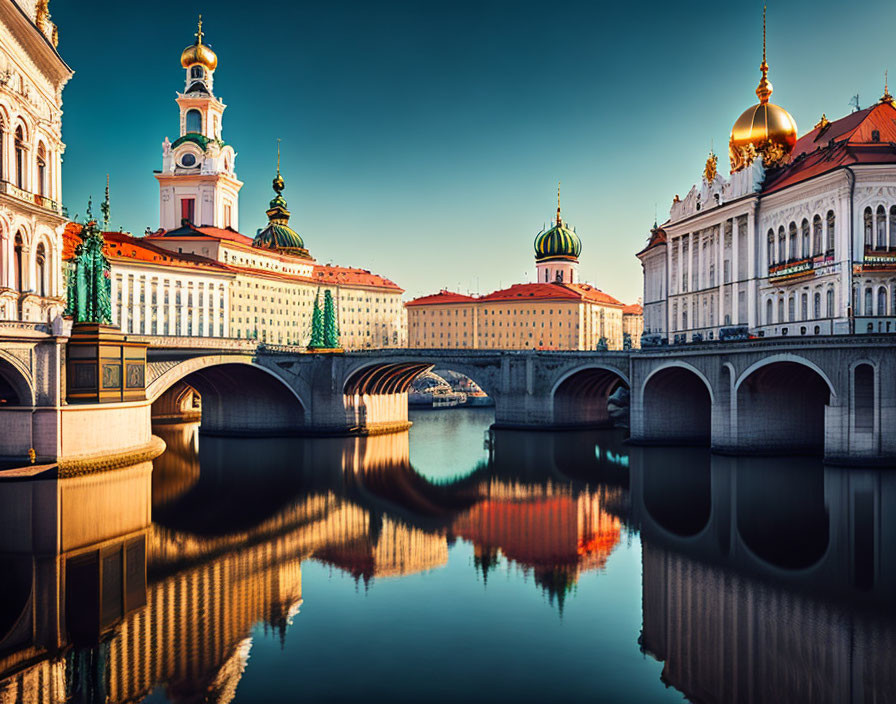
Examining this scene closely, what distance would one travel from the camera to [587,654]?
57.8ft

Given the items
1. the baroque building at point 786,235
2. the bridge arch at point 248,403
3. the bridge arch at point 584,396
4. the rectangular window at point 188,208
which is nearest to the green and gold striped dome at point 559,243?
the rectangular window at point 188,208

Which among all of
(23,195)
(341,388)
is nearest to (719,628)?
(23,195)

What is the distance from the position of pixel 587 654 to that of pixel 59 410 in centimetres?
2880

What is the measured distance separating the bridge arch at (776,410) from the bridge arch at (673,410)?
842 cm

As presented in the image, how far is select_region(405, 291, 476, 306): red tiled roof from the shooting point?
496 feet

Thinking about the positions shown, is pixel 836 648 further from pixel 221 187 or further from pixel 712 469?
pixel 221 187

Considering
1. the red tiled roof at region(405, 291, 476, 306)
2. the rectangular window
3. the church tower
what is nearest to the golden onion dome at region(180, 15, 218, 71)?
the church tower

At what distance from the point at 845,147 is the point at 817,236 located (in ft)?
19.7

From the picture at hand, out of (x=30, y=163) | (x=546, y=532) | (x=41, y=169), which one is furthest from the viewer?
(x=41, y=169)

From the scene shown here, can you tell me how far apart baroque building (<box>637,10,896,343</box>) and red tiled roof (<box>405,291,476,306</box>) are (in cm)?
7566

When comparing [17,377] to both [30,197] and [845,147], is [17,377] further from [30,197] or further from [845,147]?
[845,147]

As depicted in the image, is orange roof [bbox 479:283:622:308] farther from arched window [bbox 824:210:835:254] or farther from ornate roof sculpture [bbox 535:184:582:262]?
arched window [bbox 824:210:835:254]

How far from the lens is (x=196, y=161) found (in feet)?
417

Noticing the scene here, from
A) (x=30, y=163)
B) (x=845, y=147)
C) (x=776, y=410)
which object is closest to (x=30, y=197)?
(x=30, y=163)
